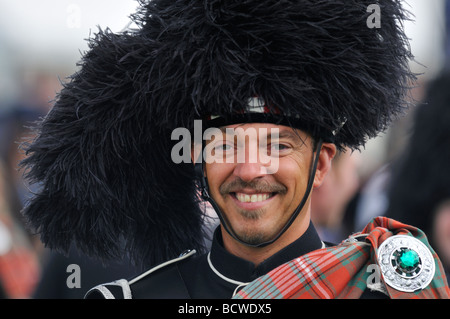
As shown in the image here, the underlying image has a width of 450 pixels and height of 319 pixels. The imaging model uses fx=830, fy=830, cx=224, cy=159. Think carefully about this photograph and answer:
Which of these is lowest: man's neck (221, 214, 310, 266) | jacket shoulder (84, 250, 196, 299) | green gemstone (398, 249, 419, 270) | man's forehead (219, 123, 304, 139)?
jacket shoulder (84, 250, 196, 299)

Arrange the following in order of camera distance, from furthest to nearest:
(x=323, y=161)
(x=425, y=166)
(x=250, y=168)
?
(x=425, y=166), (x=323, y=161), (x=250, y=168)

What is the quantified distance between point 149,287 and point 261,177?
0.61 meters

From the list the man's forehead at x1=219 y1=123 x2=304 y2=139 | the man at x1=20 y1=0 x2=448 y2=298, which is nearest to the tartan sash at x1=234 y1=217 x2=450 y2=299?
the man at x1=20 y1=0 x2=448 y2=298

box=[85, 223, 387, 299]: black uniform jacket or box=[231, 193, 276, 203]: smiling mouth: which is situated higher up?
box=[231, 193, 276, 203]: smiling mouth

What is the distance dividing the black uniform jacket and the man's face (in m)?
0.13

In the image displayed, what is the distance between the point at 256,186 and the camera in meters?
2.96

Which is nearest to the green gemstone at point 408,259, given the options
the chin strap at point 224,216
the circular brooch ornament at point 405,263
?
the circular brooch ornament at point 405,263

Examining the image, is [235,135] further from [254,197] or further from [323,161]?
[323,161]

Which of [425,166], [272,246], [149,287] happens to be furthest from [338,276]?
[425,166]

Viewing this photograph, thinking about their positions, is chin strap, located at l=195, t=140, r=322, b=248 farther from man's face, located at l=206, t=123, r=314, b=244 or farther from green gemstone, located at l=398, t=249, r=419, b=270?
green gemstone, located at l=398, t=249, r=419, b=270

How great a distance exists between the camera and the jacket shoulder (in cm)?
308

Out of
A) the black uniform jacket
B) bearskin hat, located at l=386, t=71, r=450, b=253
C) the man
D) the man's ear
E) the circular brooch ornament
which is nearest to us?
the circular brooch ornament

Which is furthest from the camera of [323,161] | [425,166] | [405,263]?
[425,166]
